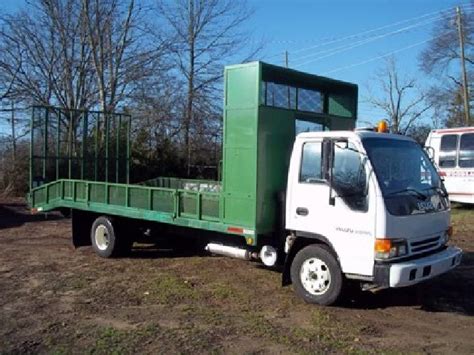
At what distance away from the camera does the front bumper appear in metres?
6.35

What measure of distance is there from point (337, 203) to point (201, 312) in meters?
2.12

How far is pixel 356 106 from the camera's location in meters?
9.41

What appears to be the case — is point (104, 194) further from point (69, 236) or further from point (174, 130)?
point (174, 130)

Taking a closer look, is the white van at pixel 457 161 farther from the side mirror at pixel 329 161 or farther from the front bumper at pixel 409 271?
the side mirror at pixel 329 161

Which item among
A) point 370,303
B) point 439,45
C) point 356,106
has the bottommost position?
point 370,303

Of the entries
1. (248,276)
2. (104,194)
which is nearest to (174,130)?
(104,194)

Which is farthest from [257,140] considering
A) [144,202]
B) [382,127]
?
[144,202]

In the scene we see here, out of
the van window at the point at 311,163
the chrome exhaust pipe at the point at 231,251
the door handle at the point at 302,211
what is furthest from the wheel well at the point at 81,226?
the van window at the point at 311,163

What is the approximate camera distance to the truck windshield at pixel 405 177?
21.9 ft

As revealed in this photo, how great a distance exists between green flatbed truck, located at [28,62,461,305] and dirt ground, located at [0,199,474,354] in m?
0.54

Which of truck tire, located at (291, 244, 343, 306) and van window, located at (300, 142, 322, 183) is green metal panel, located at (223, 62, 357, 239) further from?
truck tire, located at (291, 244, 343, 306)

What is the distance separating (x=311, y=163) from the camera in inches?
287

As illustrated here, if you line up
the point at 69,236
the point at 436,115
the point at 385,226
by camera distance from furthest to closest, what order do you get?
1. the point at 436,115
2. the point at 69,236
3. the point at 385,226

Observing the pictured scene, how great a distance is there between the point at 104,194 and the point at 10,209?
31.8ft
